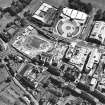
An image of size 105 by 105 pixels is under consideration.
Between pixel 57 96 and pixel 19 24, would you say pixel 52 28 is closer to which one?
pixel 19 24

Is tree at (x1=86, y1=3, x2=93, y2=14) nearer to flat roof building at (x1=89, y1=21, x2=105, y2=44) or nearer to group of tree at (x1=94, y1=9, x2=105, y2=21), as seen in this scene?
group of tree at (x1=94, y1=9, x2=105, y2=21)

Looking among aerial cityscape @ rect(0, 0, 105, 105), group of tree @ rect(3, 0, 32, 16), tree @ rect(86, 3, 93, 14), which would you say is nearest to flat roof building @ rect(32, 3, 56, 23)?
aerial cityscape @ rect(0, 0, 105, 105)

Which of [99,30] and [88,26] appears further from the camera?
[88,26]

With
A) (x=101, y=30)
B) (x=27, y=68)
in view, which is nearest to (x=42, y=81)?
(x=27, y=68)

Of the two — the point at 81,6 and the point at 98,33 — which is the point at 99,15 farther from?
the point at 98,33

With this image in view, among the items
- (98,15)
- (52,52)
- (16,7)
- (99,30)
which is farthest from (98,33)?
(16,7)

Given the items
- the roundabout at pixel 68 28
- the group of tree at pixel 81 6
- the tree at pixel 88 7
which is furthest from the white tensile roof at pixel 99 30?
the group of tree at pixel 81 6

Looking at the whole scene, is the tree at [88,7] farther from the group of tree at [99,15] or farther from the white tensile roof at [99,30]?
the white tensile roof at [99,30]
